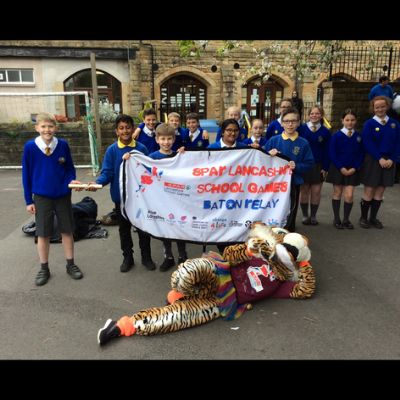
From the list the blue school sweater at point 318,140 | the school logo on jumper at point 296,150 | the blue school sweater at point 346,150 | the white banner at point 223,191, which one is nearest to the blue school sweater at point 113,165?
the white banner at point 223,191

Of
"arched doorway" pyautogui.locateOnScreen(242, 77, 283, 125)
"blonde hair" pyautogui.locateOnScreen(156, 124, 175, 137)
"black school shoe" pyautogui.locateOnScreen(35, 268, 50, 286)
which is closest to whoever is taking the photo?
"black school shoe" pyautogui.locateOnScreen(35, 268, 50, 286)

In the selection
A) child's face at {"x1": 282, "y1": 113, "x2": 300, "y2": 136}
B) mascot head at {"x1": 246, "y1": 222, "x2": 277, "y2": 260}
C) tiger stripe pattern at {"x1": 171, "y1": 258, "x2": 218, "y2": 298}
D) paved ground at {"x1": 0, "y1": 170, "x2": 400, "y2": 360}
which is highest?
child's face at {"x1": 282, "y1": 113, "x2": 300, "y2": 136}

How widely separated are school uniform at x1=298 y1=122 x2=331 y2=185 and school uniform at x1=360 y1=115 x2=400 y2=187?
0.56 m

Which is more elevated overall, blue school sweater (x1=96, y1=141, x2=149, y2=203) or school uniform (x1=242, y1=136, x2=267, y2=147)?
school uniform (x1=242, y1=136, x2=267, y2=147)

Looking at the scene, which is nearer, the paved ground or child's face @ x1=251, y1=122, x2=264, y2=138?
the paved ground

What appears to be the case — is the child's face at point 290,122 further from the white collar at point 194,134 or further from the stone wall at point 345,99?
the stone wall at point 345,99

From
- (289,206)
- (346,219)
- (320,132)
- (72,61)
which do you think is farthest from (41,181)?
(72,61)

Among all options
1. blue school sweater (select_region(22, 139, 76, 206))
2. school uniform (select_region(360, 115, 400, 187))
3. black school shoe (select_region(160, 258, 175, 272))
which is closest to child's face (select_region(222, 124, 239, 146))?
black school shoe (select_region(160, 258, 175, 272))

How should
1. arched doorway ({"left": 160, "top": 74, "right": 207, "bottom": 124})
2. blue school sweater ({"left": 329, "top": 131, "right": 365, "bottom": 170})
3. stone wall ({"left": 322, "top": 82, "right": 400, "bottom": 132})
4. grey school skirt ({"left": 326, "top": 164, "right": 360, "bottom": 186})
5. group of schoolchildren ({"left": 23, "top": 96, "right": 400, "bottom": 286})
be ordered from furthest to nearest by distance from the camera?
arched doorway ({"left": 160, "top": 74, "right": 207, "bottom": 124}), stone wall ({"left": 322, "top": 82, "right": 400, "bottom": 132}), grey school skirt ({"left": 326, "top": 164, "right": 360, "bottom": 186}), blue school sweater ({"left": 329, "top": 131, "right": 365, "bottom": 170}), group of schoolchildren ({"left": 23, "top": 96, "right": 400, "bottom": 286})

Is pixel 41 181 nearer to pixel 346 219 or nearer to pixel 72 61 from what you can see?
pixel 346 219

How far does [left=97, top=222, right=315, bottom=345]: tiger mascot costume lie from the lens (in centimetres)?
328

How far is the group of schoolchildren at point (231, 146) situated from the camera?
414 centimetres

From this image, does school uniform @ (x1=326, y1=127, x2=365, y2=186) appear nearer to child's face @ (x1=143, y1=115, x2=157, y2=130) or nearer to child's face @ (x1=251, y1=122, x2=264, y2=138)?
child's face @ (x1=251, y1=122, x2=264, y2=138)

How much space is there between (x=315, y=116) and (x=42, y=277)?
4405 millimetres
